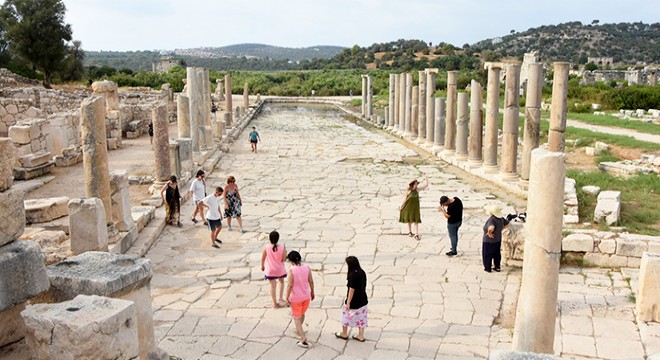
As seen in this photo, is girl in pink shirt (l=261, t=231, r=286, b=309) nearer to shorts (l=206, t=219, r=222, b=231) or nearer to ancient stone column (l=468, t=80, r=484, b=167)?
shorts (l=206, t=219, r=222, b=231)

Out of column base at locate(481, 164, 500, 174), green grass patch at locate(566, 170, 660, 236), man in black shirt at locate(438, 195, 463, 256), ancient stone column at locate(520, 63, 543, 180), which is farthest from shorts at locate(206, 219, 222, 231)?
column base at locate(481, 164, 500, 174)

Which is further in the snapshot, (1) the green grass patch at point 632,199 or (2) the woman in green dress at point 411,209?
(1) the green grass patch at point 632,199

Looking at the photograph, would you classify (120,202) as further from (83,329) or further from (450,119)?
(450,119)

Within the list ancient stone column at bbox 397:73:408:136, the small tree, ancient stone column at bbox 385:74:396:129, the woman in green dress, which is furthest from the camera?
the small tree

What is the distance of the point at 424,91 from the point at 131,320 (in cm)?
1967

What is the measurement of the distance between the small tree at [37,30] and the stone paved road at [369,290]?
29023mm

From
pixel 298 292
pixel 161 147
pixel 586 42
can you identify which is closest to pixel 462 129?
pixel 161 147

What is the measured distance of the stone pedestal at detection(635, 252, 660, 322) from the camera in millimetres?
7359

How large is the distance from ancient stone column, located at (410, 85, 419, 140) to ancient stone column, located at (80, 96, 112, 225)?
659 inches

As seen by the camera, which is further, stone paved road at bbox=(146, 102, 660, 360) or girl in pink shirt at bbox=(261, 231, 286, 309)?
girl in pink shirt at bbox=(261, 231, 286, 309)

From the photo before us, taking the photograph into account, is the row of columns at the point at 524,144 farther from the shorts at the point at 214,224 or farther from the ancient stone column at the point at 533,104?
the shorts at the point at 214,224

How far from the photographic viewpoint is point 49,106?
27656 mm

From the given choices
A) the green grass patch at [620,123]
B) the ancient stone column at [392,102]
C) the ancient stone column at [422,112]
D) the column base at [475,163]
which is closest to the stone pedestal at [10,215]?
the column base at [475,163]

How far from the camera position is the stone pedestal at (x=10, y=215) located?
492 cm
